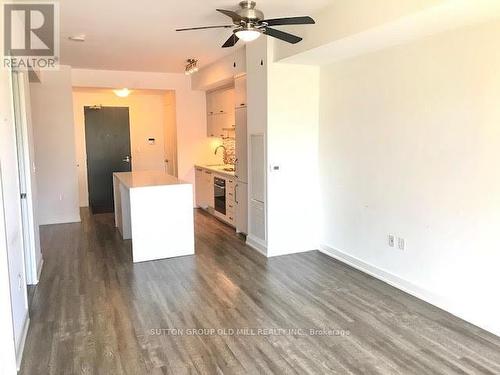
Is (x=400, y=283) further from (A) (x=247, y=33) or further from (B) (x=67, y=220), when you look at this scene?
(B) (x=67, y=220)

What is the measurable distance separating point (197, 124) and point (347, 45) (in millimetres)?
4531

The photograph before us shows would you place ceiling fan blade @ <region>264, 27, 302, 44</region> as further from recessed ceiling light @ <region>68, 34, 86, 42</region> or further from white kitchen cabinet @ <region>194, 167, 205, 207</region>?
white kitchen cabinet @ <region>194, 167, 205, 207</region>

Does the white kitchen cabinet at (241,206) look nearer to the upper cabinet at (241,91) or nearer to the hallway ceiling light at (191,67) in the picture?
the upper cabinet at (241,91)

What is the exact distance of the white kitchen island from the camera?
4598 mm

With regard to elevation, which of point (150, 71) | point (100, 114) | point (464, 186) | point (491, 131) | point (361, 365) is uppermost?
point (150, 71)

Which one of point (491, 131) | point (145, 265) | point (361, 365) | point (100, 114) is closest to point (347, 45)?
point (491, 131)

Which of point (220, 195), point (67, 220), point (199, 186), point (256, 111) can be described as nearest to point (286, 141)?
point (256, 111)

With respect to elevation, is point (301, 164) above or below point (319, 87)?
below

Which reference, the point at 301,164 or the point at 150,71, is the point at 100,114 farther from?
the point at 301,164

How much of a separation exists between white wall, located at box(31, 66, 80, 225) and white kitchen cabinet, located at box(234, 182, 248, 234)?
299 centimetres

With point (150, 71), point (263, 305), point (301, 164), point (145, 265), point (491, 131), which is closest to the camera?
point (491, 131)

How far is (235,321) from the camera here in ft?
10.3

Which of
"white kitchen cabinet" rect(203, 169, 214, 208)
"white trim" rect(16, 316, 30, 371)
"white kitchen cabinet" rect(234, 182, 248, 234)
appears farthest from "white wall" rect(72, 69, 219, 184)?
"white trim" rect(16, 316, 30, 371)

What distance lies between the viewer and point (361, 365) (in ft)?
8.32
